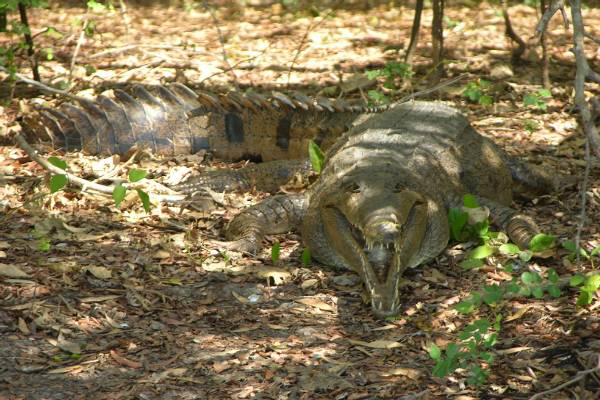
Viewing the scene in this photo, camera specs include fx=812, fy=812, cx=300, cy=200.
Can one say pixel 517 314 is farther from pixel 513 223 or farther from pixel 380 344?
pixel 513 223

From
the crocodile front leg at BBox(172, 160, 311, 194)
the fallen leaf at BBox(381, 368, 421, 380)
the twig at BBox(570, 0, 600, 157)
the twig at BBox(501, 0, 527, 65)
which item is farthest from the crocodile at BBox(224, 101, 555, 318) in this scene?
the twig at BBox(501, 0, 527, 65)

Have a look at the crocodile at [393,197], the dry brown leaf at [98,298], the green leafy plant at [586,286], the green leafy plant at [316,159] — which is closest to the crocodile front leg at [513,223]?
the crocodile at [393,197]

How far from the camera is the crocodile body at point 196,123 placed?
7293 millimetres

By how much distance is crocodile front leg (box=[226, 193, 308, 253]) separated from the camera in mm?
5684

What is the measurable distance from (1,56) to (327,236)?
4521mm

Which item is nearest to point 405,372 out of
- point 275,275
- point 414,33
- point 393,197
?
point 275,275

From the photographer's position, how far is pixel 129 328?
14.7ft

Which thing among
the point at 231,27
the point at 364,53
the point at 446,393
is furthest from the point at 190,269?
the point at 231,27

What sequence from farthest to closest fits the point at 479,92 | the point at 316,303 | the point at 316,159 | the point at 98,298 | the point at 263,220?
the point at 479,92, the point at 316,159, the point at 263,220, the point at 316,303, the point at 98,298

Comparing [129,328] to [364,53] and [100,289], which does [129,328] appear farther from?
[364,53]

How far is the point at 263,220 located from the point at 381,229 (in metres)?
1.38

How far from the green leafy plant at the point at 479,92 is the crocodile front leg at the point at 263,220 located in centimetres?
285

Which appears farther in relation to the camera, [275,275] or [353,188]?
[353,188]

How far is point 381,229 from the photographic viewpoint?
4.78m
